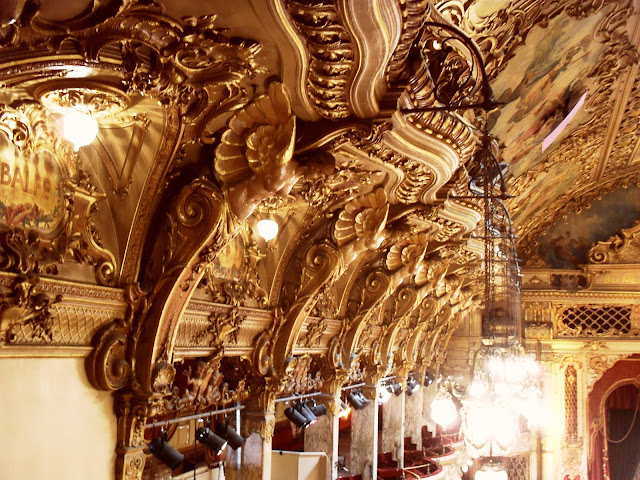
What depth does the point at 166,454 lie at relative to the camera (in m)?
5.48

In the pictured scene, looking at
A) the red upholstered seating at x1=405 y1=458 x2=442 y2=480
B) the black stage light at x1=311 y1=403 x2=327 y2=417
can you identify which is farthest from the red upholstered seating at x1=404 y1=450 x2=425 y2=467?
the black stage light at x1=311 y1=403 x2=327 y2=417

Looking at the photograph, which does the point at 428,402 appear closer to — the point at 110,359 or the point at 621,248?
the point at 621,248

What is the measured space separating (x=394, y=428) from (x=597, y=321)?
6.36 m

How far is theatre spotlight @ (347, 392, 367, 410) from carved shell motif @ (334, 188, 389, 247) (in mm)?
4423

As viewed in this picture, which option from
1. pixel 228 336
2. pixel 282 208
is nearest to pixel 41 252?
pixel 228 336

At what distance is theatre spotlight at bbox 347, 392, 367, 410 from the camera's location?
10508mm

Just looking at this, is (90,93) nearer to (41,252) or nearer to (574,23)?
(41,252)

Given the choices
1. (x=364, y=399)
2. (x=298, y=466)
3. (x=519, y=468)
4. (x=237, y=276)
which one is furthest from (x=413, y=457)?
(x=237, y=276)

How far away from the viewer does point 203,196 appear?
4566 millimetres

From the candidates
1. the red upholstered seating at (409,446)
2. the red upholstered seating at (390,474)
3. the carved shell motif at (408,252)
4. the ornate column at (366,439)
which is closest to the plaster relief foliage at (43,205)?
the carved shell motif at (408,252)

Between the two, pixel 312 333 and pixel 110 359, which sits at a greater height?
pixel 312 333

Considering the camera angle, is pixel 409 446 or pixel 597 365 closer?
pixel 409 446

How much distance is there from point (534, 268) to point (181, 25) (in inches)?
574

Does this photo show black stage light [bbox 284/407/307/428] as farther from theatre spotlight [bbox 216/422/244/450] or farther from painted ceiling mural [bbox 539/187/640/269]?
painted ceiling mural [bbox 539/187/640/269]
